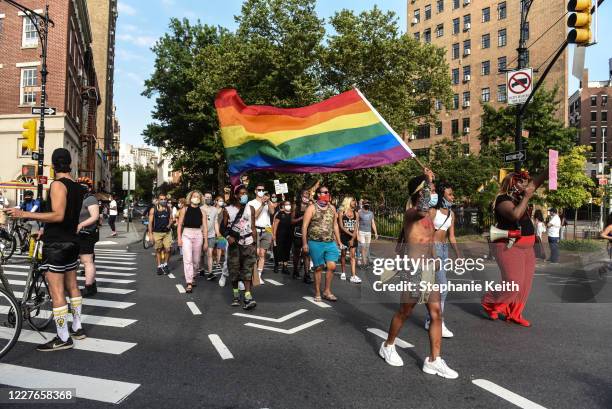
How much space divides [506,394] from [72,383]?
371 cm

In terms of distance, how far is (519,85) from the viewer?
1350 cm

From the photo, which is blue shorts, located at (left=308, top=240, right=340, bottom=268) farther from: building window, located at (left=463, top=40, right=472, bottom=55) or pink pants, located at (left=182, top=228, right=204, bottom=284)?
building window, located at (left=463, top=40, right=472, bottom=55)

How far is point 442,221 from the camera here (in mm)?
6004

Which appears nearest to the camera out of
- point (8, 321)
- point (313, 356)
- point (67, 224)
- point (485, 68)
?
point (8, 321)

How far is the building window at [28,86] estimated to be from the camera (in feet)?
97.5

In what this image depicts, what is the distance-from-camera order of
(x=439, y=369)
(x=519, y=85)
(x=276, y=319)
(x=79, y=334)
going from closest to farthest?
1. (x=439, y=369)
2. (x=79, y=334)
3. (x=276, y=319)
4. (x=519, y=85)

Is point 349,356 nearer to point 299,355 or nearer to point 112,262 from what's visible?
point 299,355

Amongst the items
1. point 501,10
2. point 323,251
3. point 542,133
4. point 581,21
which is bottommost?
point 323,251

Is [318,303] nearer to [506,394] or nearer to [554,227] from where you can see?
[506,394]

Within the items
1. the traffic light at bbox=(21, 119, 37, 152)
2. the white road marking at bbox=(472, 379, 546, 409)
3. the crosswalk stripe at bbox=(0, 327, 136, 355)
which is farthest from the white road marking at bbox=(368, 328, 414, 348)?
the traffic light at bbox=(21, 119, 37, 152)

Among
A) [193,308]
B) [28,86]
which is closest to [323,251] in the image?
[193,308]

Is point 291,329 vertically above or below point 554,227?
below

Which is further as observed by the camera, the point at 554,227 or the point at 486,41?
the point at 486,41

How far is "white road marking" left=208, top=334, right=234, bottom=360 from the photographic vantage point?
4.91m
